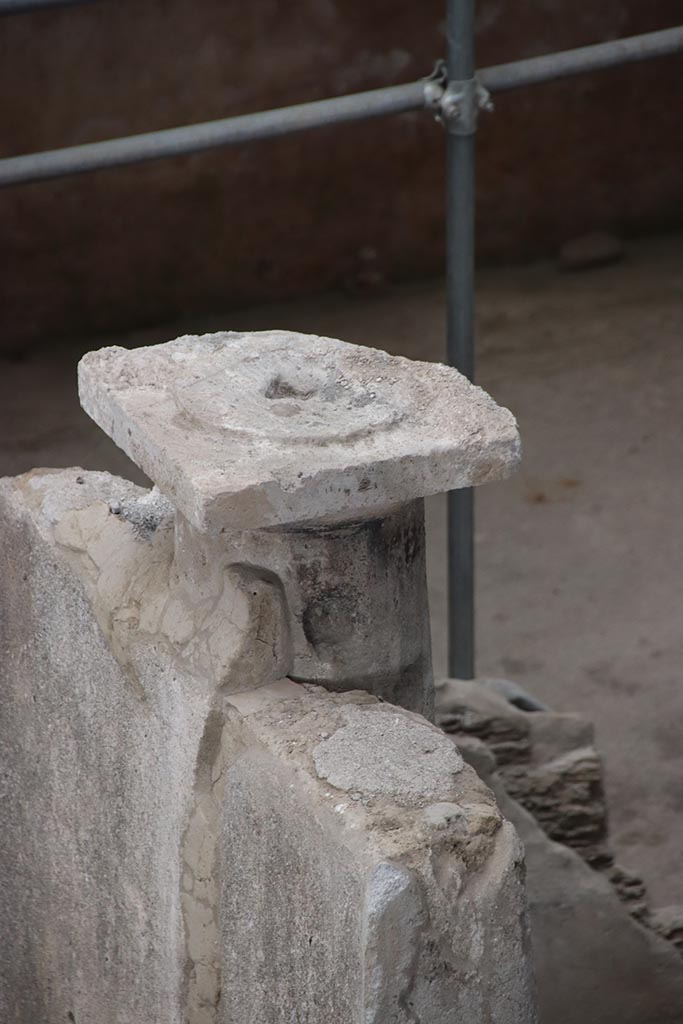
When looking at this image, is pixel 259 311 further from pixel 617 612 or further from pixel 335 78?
pixel 617 612

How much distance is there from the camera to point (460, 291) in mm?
3928

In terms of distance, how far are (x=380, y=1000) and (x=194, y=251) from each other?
194 inches

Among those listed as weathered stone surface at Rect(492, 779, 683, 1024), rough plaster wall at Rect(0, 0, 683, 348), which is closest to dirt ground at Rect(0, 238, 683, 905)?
rough plaster wall at Rect(0, 0, 683, 348)

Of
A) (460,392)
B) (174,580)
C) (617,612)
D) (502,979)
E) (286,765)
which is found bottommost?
(617,612)

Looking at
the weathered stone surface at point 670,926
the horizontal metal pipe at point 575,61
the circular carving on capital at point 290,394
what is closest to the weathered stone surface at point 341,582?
the circular carving on capital at point 290,394

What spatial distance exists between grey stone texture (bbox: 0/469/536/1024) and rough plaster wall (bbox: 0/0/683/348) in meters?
3.69

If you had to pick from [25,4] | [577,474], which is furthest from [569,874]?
[577,474]

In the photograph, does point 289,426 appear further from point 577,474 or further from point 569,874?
point 577,474

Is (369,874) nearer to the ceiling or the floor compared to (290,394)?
nearer to the floor

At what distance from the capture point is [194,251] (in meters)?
6.76

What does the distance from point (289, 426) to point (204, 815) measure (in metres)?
0.55

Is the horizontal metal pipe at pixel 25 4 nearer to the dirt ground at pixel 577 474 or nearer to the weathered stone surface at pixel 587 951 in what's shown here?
the weathered stone surface at pixel 587 951

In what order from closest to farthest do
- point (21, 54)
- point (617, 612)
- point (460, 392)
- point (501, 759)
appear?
point (460, 392), point (501, 759), point (617, 612), point (21, 54)

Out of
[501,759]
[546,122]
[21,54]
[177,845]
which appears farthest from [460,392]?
[546,122]
